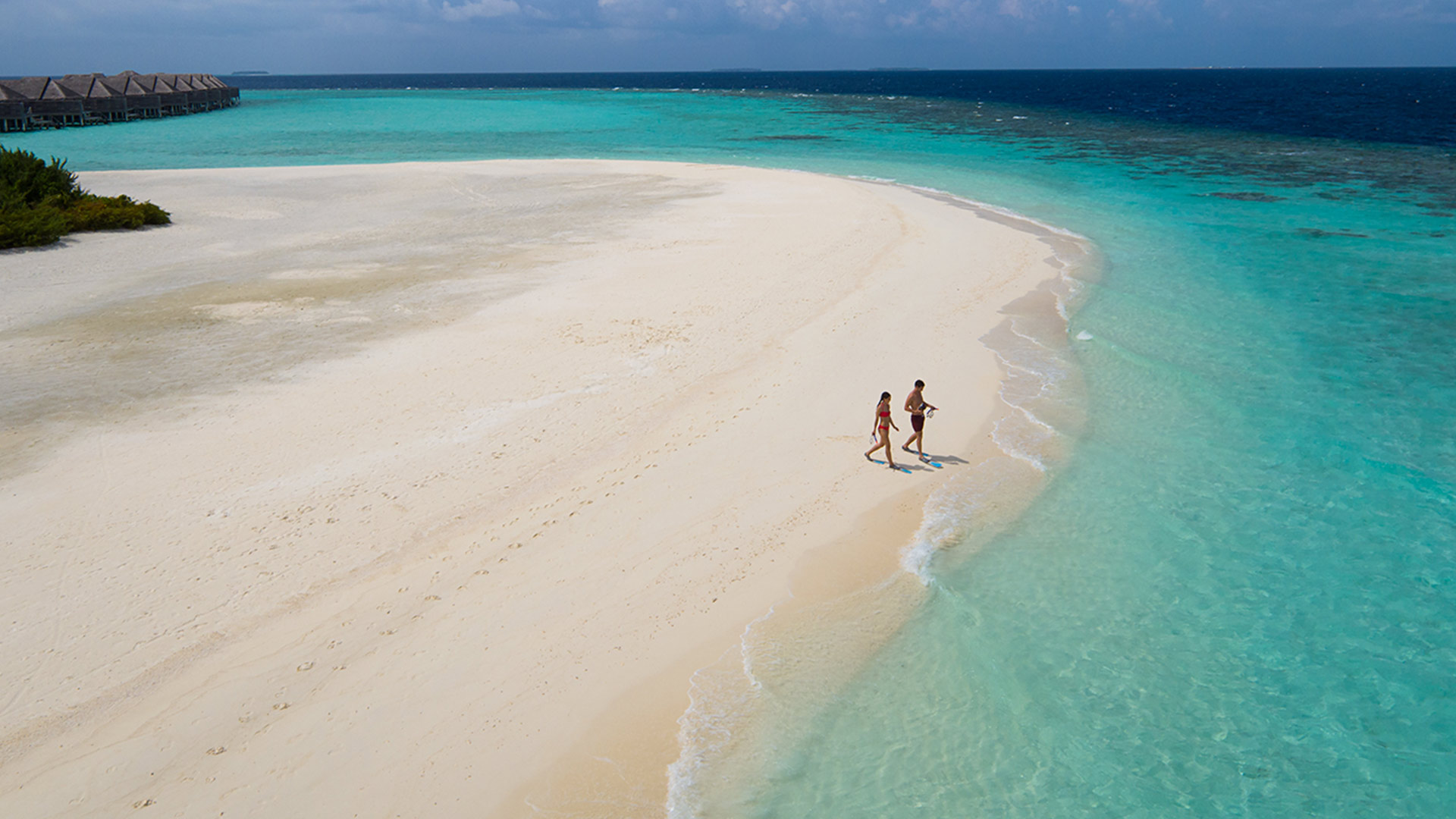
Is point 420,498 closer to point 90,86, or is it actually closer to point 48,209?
point 48,209

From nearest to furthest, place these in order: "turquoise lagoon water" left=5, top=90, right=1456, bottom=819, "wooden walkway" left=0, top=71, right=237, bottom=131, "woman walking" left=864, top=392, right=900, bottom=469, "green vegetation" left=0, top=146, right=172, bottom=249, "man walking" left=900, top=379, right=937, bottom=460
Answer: "turquoise lagoon water" left=5, top=90, right=1456, bottom=819, "woman walking" left=864, top=392, right=900, bottom=469, "man walking" left=900, top=379, right=937, bottom=460, "green vegetation" left=0, top=146, right=172, bottom=249, "wooden walkway" left=0, top=71, right=237, bottom=131

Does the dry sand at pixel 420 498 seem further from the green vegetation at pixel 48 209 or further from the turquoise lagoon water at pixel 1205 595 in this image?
the turquoise lagoon water at pixel 1205 595

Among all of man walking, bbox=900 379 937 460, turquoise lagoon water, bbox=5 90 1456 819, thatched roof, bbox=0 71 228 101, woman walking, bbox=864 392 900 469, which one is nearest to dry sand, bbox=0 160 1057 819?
woman walking, bbox=864 392 900 469

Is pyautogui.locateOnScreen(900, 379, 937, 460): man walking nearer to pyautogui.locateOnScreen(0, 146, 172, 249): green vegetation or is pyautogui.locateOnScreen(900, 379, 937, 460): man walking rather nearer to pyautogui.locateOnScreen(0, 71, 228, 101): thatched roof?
pyautogui.locateOnScreen(0, 146, 172, 249): green vegetation

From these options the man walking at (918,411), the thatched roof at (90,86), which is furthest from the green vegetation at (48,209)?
the thatched roof at (90,86)

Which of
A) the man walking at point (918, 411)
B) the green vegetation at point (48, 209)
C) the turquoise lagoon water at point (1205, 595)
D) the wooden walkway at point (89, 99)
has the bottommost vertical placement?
the turquoise lagoon water at point (1205, 595)
